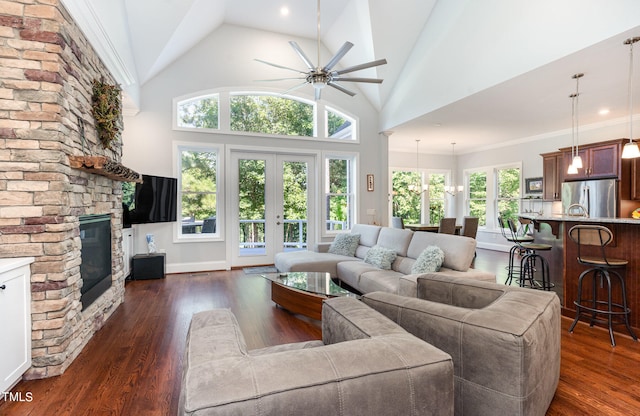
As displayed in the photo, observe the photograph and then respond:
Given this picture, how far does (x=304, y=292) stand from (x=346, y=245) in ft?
6.17

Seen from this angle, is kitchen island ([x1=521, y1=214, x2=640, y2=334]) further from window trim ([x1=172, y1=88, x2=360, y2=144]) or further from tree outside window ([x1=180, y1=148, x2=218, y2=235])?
tree outside window ([x1=180, y1=148, x2=218, y2=235])

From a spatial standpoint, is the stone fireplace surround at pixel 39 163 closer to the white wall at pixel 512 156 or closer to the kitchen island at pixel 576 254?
the kitchen island at pixel 576 254

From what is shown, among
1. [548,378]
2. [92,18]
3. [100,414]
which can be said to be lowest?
[100,414]

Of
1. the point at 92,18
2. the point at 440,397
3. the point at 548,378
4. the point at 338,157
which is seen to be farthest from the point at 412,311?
the point at 338,157

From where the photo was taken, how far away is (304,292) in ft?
10.8

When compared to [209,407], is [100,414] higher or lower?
lower

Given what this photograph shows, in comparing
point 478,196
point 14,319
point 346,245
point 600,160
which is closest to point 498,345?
point 14,319

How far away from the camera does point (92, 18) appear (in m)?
2.77

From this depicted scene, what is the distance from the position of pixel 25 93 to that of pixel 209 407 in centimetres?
271

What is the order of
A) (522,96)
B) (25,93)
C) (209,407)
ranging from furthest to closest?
1. (522,96)
2. (25,93)
3. (209,407)

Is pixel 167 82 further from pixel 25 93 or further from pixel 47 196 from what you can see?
pixel 47 196

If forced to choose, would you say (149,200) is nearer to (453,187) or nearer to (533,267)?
(533,267)

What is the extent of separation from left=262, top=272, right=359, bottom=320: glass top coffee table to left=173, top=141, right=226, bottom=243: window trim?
8.21ft

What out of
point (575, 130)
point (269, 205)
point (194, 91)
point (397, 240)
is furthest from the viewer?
point (575, 130)
